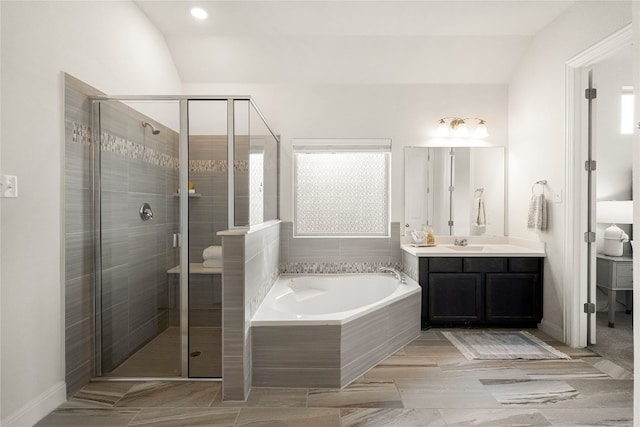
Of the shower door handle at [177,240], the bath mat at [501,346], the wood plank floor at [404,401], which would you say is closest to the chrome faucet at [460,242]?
the bath mat at [501,346]

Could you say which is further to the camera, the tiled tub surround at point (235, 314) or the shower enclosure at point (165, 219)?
the shower enclosure at point (165, 219)

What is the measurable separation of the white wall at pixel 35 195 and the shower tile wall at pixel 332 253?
85.3 inches

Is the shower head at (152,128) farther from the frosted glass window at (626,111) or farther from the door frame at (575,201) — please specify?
the frosted glass window at (626,111)

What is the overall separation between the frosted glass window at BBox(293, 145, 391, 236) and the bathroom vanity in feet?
2.67

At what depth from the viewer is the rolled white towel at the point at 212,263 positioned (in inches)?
94.3

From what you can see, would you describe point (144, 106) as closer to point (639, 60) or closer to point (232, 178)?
point (232, 178)

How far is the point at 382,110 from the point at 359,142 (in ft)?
1.40

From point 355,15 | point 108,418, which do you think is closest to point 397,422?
point 108,418

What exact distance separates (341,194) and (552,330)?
7.81ft

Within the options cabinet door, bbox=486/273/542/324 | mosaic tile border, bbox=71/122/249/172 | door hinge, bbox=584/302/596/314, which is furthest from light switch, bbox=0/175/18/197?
door hinge, bbox=584/302/596/314

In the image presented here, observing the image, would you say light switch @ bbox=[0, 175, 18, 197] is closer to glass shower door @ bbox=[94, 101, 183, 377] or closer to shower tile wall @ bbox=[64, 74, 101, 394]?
shower tile wall @ bbox=[64, 74, 101, 394]

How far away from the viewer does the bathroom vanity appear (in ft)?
11.2

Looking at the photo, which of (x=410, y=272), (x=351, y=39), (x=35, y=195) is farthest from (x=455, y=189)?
(x=35, y=195)

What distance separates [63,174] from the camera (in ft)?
7.09
